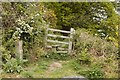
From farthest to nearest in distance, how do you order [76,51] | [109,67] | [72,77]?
[76,51]
[109,67]
[72,77]

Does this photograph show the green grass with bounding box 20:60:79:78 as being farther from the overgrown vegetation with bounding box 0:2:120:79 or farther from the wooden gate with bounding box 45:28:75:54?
the wooden gate with bounding box 45:28:75:54

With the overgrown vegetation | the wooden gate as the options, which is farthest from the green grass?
the wooden gate

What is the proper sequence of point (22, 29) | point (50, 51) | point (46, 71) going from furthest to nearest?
point (50, 51), point (22, 29), point (46, 71)

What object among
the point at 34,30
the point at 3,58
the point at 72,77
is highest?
the point at 34,30

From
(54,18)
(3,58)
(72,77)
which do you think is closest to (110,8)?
(54,18)

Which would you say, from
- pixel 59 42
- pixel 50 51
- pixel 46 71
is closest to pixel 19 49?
pixel 46 71

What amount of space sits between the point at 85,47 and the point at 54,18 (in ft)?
3.44

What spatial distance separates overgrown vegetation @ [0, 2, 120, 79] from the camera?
15.4 feet

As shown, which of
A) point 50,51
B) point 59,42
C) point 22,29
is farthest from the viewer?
point 59,42

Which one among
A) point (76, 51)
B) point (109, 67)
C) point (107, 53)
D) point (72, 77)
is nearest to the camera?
point (72, 77)

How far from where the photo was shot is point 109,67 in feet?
15.6

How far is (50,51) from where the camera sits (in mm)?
5520

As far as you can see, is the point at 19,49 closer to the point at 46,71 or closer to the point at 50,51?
the point at 46,71

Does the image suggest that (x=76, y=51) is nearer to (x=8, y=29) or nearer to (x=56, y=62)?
(x=56, y=62)
